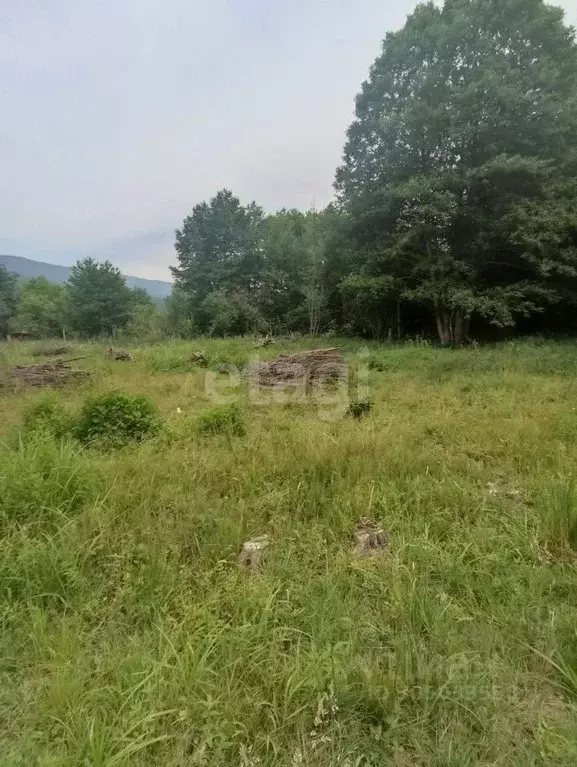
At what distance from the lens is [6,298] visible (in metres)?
32.0

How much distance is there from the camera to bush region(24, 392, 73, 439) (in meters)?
3.84

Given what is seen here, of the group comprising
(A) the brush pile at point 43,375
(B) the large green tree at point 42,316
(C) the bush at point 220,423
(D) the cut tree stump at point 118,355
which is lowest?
(C) the bush at point 220,423

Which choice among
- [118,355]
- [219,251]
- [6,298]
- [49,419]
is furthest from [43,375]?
[6,298]

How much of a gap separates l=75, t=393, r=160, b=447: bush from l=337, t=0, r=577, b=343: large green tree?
9.23 meters

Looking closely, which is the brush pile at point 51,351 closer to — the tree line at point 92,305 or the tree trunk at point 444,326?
the tree trunk at point 444,326

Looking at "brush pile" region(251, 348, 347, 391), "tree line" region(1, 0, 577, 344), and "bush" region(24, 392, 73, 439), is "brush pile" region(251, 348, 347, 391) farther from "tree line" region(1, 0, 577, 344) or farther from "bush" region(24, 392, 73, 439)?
"tree line" region(1, 0, 577, 344)

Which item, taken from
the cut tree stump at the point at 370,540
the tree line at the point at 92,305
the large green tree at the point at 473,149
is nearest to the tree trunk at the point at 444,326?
the large green tree at the point at 473,149

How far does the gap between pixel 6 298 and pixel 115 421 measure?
3676 cm

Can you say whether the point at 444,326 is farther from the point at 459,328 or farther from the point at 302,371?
the point at 302,371

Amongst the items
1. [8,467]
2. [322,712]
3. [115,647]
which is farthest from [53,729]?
[8,467]

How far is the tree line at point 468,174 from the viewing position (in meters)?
9.91

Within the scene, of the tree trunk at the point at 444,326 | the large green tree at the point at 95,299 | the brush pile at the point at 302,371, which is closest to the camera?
the brush pile at the point at 302,371

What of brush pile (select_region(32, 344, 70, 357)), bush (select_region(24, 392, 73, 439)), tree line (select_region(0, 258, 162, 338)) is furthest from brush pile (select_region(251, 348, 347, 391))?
tree line (select_region(0, 258, 162, 338))

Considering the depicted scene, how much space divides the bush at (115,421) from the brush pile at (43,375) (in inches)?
154
